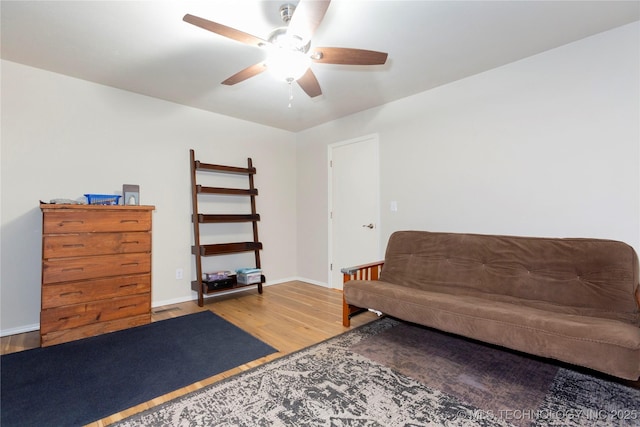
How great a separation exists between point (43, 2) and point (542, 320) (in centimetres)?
355

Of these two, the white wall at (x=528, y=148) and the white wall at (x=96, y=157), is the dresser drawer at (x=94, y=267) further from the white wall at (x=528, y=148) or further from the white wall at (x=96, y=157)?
the white wall at (x=528, y=148)

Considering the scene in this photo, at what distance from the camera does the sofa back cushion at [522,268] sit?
1952 mm

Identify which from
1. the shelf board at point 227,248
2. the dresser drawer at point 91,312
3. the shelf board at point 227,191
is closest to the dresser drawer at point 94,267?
the dresser drawer at point 91,312

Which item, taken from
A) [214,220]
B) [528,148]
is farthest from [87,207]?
[528,148]

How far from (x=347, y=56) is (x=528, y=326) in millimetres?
1928

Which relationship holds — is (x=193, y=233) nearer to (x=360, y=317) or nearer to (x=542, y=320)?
(x=360, y=317)

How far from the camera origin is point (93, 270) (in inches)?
101

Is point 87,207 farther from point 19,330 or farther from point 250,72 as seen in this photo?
point 250,72

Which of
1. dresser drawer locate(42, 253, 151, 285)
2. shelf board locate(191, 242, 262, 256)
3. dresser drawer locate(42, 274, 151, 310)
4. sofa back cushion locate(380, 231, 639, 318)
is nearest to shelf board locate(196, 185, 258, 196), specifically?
shelf board locate(191, 242, 262, 256)

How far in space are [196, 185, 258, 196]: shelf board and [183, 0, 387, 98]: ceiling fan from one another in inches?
77.9

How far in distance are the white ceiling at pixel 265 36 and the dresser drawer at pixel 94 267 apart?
5.59 ft

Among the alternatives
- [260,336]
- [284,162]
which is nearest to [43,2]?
[260,336]

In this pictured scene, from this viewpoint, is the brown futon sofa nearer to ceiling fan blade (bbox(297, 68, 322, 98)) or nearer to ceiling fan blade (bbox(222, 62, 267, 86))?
ceiling fan blade (bbox(297, 68, 322, 98))

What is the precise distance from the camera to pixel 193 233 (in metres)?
3.67
